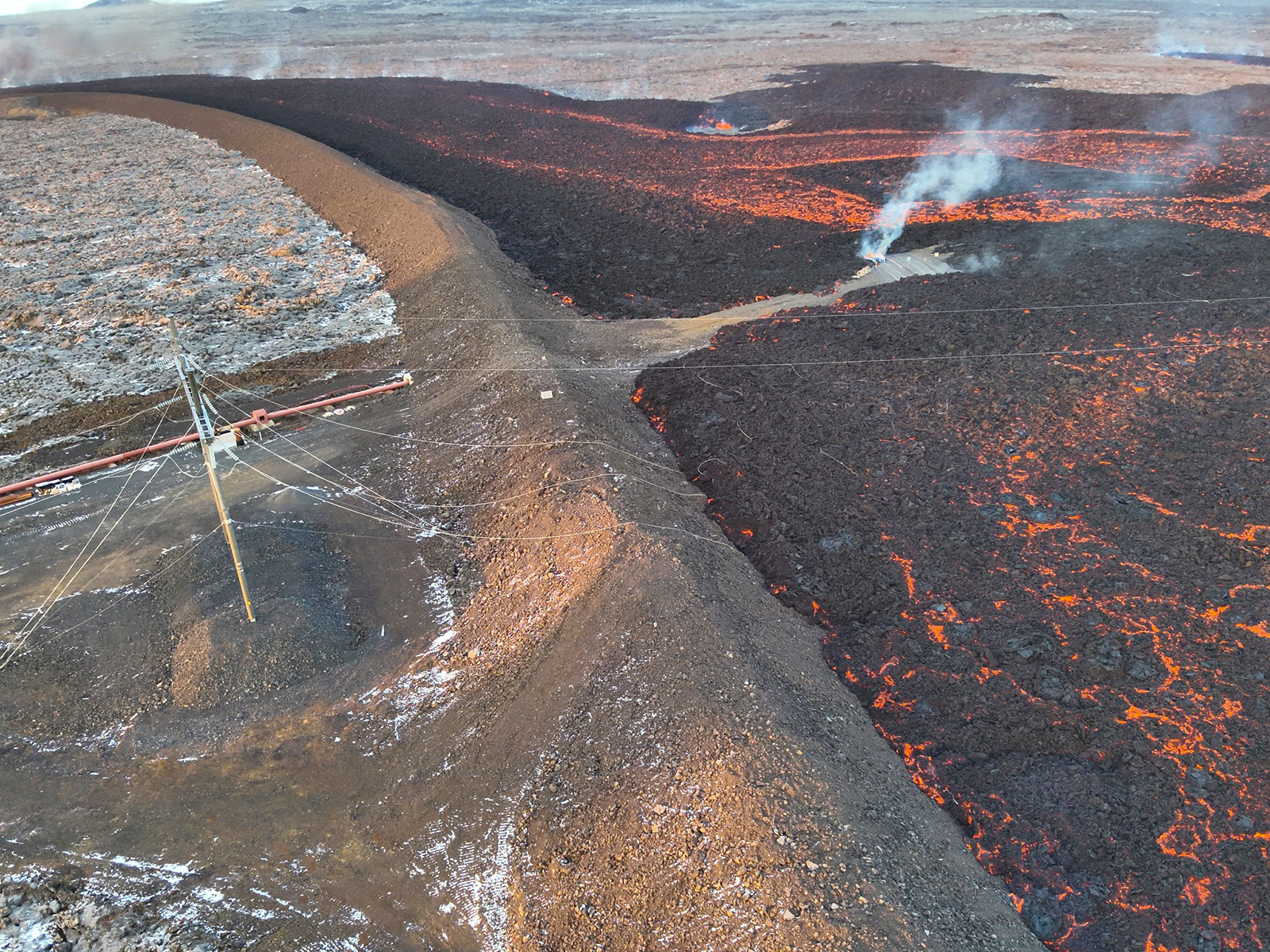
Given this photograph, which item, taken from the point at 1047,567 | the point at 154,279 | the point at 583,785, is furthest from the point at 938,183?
the point at 583,785

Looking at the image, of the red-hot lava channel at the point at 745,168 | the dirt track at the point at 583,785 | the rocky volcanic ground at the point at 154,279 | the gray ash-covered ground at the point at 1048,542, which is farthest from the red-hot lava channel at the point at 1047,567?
the rocky volcanic ground at the point at 154,279

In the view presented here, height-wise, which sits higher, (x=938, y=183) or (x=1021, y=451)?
(x=938, y=183)

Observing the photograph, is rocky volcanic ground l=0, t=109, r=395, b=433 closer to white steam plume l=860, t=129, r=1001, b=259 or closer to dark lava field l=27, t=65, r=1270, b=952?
dark lava field l=27, t=65, r=1270, b=952

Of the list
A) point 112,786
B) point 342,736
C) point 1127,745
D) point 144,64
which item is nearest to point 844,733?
point 1127,745

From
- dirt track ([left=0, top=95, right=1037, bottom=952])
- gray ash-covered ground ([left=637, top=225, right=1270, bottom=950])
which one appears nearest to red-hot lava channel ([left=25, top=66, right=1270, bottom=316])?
gray ash-covered ground ([left=637, top=225, right=1270, bottom=950])

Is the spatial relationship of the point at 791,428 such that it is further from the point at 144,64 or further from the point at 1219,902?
the point at 144,64

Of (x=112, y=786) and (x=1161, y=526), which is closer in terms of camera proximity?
(x=112, y=786)

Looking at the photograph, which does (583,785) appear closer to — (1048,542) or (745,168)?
(1048,542)

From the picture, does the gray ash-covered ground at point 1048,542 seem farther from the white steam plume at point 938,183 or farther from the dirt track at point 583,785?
the white steam plume at point 938,183
